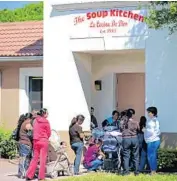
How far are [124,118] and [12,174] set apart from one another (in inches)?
132

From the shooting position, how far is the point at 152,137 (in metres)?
13.7

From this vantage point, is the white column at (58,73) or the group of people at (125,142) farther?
the white column at (58,73)

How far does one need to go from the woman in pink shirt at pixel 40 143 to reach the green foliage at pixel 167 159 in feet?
9.91

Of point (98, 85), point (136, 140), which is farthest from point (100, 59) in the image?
point (136, 140)

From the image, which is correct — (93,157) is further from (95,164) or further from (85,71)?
(85,71)

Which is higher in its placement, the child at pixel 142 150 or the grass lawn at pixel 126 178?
the child at pixel 142 150

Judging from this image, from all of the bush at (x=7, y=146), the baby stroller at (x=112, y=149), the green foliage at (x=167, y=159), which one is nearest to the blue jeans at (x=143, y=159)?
the green foliage at (x=167, y=159)

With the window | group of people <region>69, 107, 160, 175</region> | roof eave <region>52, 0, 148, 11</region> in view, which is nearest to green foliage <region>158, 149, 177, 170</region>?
group of people <region>69, 107, 160, 175</region>

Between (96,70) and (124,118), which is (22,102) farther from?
(124,118)

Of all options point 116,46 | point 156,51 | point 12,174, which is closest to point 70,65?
point 116,46

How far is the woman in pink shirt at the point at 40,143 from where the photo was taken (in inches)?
517

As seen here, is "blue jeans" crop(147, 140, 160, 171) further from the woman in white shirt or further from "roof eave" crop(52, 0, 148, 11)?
"roof eave" crop(52, 0, 148, 11)

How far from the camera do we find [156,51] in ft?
48.7

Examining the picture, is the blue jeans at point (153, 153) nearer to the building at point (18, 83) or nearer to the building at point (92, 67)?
the building at point (92, 67)
